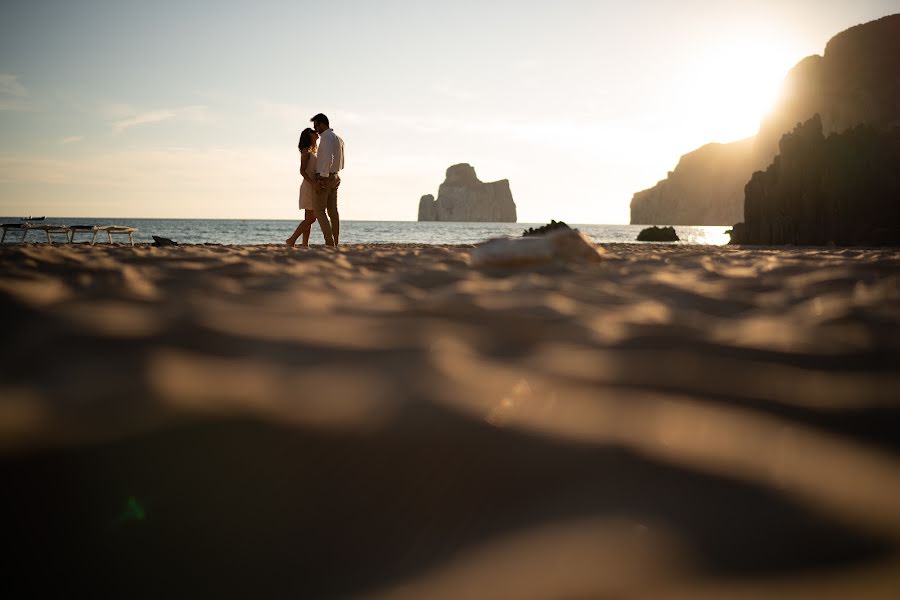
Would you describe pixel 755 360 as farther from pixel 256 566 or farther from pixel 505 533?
pixel 256 566

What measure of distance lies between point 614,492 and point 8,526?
64cm

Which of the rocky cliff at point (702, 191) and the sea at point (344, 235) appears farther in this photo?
the rocky cliff at point (702, 191)

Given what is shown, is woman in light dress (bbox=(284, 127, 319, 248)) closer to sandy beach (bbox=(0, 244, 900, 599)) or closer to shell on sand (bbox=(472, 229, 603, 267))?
shell on sand (bbox=(472, 229, 603, 267))

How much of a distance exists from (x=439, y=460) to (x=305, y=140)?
6.54 m

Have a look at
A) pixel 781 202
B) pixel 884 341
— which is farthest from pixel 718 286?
pixel 781 202

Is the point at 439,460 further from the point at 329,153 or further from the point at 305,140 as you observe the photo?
the point at 305,140

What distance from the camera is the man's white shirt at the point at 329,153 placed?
20.3 feet

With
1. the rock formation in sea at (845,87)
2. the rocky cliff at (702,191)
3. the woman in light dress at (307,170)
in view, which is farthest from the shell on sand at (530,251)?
the rocky cliff at (702,191)

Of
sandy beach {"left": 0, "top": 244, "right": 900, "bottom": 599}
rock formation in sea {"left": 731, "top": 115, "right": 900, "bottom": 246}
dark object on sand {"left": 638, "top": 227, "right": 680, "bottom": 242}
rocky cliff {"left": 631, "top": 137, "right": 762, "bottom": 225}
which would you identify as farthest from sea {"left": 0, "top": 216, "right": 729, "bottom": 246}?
rocky cliff {"left": 631, "top": 137, "right": 762, "bottom": 225}

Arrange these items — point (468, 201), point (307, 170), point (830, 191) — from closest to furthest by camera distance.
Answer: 1. point (307, 170)
2. point (830, 191)
3. point (468, 201)

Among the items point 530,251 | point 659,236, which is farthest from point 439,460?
point 659,236

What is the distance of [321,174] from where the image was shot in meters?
6.36

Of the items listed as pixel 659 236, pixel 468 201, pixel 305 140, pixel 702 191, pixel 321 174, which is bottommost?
pixel 659 236

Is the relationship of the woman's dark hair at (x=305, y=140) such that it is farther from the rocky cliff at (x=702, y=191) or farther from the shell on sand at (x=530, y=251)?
the rocky cliff at (x=702, y=191)
